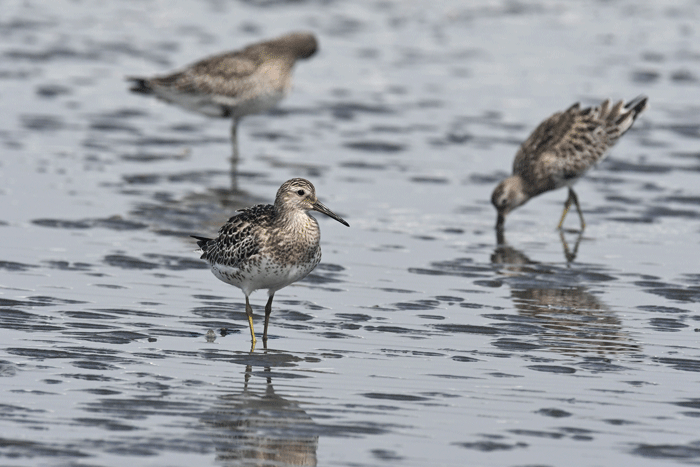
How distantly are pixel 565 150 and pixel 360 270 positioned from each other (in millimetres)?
4276

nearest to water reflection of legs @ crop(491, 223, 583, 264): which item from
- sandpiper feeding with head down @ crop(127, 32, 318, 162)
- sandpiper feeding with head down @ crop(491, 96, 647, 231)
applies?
sandpiper feeding with head down @ crop(491, 96, 647, 231)

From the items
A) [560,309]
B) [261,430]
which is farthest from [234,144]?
[261,430]

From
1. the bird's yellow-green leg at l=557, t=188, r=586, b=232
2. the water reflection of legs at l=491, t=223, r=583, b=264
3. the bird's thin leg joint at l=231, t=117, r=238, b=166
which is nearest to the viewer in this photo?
the water reflection of legs at l=491, t=223, r=583, b=264

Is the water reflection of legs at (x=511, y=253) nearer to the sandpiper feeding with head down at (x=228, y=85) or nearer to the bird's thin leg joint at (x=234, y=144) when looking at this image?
the bird's thin leg joint at (x=234, y=144)

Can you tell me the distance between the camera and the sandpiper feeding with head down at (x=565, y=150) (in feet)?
47.3

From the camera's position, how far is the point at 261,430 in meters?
7.40

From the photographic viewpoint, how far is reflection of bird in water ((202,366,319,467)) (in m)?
6.93

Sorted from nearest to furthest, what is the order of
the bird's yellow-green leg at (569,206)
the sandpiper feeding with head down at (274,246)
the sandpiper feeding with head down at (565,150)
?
the sandpiper feeding with head down at (274,246)
the bird's yellow-green leg at (569,206)
the sandpiper feeding with head down at (565,150)

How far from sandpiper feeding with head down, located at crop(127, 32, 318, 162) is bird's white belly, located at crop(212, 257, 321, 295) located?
25.7ft

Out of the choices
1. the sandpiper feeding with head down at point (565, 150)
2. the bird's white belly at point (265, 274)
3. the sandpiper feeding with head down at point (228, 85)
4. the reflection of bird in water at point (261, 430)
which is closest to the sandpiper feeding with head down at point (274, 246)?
the bird's white belly at point (265, 274)

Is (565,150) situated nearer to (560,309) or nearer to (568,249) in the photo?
(568,249)

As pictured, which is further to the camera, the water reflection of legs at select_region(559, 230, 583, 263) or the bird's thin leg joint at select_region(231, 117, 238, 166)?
the bird's thin leg joint at select_region(231, 117, 238, 166)

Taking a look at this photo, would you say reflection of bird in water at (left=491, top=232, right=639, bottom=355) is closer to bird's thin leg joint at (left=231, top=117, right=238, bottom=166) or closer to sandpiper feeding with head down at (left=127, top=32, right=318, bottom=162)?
bird's thin leg joint at (left=231, top=117, right=238, bottom=166)

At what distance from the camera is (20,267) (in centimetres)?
1116
